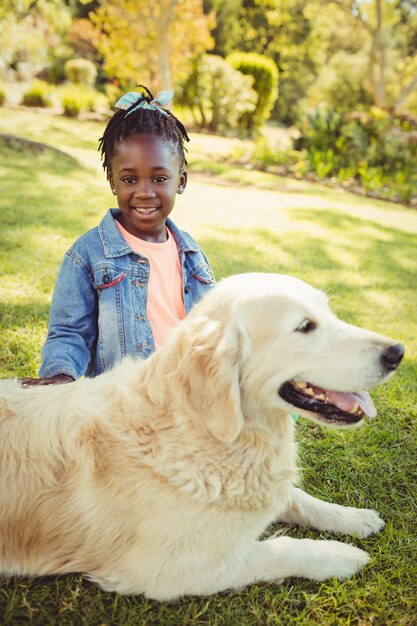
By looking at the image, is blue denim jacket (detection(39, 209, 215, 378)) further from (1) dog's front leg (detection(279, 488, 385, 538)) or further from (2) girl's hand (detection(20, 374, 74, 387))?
(1) dog's front leg (detection(279, 488, 385, 538))

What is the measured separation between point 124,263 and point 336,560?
193 centimetres

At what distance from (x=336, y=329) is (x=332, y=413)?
1.17 ft

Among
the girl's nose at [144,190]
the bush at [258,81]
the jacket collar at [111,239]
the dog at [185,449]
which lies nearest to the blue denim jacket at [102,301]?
the jacket collar at [111,239]

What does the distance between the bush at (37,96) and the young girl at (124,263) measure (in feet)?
58.7

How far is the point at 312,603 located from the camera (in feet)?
6.28

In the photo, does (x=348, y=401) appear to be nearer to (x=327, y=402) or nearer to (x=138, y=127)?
(x=327, y=402)

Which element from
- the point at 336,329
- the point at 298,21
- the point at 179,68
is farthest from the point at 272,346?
the point at 298,21

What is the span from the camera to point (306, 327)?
1867 mm

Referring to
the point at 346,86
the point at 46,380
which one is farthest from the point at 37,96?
the point at 46,380

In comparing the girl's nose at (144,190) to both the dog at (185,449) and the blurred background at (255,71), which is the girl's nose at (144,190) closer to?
the dog at (185,449)

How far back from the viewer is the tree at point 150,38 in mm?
14344

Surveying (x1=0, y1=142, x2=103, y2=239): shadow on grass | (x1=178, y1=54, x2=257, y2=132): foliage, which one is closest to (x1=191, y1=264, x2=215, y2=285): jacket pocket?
(x1=0, y1=142, x2=103, y2=239): shadow on grass

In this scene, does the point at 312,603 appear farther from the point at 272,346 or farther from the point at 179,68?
the point at 179,68

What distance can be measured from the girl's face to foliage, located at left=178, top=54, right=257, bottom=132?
659 inches
